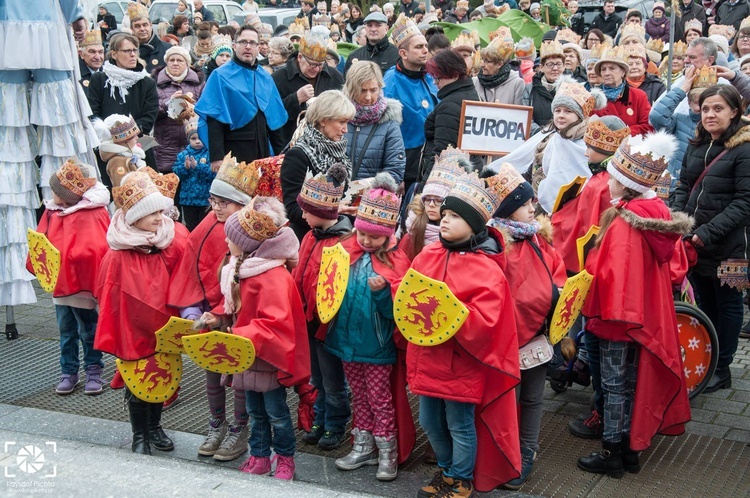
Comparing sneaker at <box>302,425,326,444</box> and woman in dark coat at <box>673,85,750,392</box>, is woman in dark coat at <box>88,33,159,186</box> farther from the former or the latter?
woman in dark coat at <box>673,85,750,392</box>

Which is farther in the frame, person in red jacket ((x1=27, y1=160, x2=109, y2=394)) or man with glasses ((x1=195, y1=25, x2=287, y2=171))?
man with glasses ((x1=195, y1=25, x2=287, y2=171))

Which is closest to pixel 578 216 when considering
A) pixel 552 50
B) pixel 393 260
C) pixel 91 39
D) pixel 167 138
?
pixel 393 260

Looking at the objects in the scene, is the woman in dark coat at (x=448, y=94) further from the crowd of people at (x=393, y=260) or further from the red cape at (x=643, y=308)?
the red cape at (x=643, y=308)

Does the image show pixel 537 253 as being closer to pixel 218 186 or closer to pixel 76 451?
pixel 218 186

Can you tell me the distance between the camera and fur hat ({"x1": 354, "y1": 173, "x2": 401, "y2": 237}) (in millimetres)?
4949

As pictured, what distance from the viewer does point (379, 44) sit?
9.68m

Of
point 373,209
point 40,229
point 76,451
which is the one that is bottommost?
point 76,451

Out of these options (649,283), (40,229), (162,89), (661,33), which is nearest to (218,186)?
(40,229)

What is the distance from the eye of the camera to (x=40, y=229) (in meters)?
6.22

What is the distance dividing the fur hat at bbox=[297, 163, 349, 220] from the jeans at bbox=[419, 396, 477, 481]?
4.18ft

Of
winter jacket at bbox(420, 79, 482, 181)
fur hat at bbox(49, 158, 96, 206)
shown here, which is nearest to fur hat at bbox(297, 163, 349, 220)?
fur hat at bbox(49, 158, 96, 206)

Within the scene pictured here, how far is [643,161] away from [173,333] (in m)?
2.80

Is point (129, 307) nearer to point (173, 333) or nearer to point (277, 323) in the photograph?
point (173, 333)

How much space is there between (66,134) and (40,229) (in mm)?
1562
